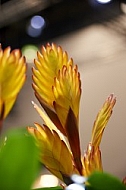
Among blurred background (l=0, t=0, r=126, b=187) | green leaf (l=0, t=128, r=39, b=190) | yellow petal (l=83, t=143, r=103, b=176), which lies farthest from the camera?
blurred background (l=0, t=0, r=126, b=187)

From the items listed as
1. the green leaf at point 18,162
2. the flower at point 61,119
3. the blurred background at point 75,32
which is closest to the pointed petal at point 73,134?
the flower at point 61,119

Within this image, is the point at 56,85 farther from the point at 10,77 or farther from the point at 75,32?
the point at 75,32

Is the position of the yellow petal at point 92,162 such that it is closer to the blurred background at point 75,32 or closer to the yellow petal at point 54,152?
the yellow petal at point 54,152

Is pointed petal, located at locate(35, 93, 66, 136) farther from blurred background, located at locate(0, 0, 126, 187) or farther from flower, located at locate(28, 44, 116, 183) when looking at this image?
blurred background, located at locate(0, 0, 126, 187)

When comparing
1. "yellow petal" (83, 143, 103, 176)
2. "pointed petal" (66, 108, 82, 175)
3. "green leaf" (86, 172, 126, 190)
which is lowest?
"green leaf" (86, 172, 126, 190)

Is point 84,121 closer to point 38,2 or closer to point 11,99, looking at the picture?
point 38,2

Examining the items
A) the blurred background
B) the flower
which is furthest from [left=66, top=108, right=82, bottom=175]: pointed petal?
the blurred background

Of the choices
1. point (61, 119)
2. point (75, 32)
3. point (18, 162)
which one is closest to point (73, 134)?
point (61, 119)

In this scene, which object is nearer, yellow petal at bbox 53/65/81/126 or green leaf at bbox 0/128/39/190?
green leaf at bbox 0/128/39/190
